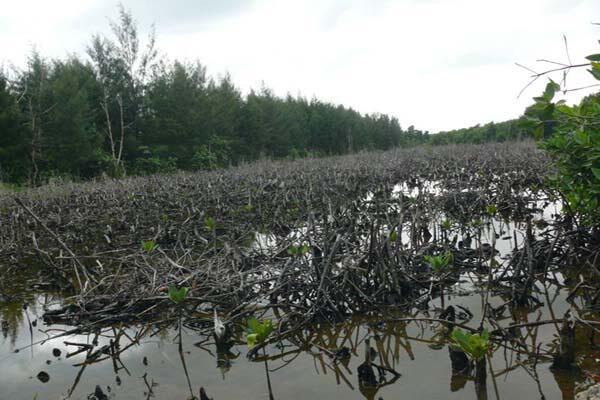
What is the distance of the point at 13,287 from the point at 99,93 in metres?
25.3

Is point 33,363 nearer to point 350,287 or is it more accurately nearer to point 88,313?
point 88,313

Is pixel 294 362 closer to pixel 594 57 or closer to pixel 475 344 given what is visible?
pixel 475 344

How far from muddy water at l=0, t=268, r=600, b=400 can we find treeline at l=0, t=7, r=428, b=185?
54.9ft

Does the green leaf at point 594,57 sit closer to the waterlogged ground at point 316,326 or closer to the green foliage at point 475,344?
the waterlogged ground at point 316,326

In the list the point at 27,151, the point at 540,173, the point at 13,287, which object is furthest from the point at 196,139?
the point at 13,287

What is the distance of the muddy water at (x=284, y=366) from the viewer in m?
2.58

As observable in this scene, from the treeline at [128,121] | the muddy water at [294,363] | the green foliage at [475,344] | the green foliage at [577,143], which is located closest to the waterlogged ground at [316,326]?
the muddy water at [294,363]

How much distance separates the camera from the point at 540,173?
10234 millimetres

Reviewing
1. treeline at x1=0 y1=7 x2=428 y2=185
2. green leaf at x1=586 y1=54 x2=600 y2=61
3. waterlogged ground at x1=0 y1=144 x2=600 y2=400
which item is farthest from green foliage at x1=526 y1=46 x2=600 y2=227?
treeline at x1=0 y1=7 x2=428 y2=185

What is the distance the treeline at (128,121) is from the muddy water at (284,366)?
1673cm

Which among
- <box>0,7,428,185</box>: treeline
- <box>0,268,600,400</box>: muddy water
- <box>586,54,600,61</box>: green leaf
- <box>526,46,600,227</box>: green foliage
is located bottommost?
<box>0,268,600,400</box>: muddy water

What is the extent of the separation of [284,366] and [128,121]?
29005 mm

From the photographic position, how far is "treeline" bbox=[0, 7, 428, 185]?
73.7 feet

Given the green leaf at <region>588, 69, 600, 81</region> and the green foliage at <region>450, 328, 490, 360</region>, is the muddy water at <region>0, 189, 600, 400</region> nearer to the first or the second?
the green foliage at <region>450, 328, 490, 360</region>
